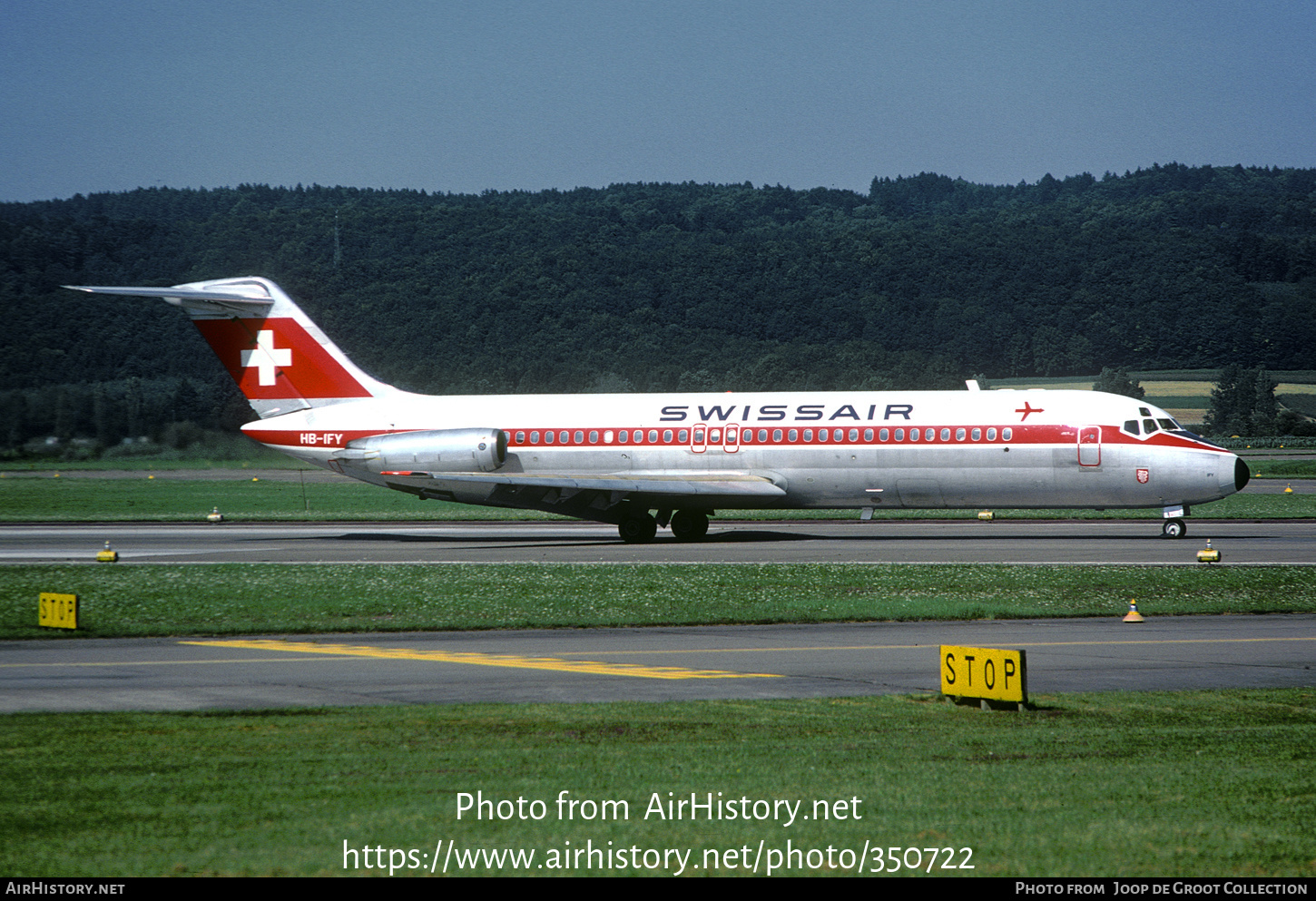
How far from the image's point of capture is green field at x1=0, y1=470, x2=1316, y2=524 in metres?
47.1

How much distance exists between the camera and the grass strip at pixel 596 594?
2148 centimetres

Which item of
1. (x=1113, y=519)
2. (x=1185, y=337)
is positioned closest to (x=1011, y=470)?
(x=1113, y=519)

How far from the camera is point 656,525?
3825 cm

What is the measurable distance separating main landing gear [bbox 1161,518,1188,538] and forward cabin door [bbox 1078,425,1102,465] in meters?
2.90

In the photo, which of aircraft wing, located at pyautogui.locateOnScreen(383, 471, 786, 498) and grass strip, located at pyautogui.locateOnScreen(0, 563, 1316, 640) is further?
aircraft wing, located at pyautogui.locateOnScreen(383, 471, 786, 498)

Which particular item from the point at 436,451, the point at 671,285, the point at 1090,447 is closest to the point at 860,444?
the point at 1090,447

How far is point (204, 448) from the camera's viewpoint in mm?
54781

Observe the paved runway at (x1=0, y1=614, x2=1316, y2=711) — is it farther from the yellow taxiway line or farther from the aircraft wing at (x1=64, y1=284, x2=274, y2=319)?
the aircraft wing at (x1=64, y1=284, x2=274, y2=319)

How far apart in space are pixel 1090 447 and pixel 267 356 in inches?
992

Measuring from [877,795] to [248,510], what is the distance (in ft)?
155

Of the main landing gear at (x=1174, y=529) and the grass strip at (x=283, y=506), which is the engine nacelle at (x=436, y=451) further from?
the main landing gear at (x=1174, y=529)

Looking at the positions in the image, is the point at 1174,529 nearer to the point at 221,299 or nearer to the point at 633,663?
the point at 633,663

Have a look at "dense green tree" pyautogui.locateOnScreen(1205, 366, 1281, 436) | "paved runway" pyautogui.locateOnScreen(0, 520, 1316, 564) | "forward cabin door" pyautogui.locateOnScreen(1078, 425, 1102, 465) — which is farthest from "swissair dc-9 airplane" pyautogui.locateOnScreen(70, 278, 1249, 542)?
"dense green tree" pyautogui.locateOnScreen(1205, 366, 1281, 436)

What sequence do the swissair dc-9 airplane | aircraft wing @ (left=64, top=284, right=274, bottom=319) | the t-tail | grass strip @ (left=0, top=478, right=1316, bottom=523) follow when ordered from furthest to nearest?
grass strip @ (left=0, top=478, right=1316, bottom=523) → the t-tail → aircraft wing @ (left=64, top=284, right=274, bottom=319) → the swissair dc-9 airplane
